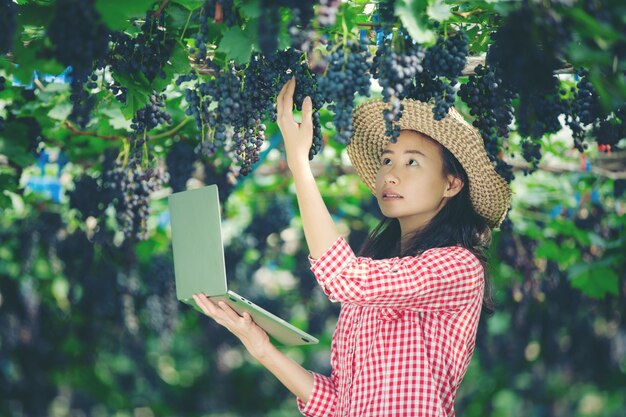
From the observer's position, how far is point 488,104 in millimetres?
3424

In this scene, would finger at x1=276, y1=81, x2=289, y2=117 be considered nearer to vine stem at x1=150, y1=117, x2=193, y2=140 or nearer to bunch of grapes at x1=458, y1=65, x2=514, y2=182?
bunch of grapes at x1=458, y1=65, x2=514, y2=182

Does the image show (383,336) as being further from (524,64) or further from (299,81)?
(524,64)

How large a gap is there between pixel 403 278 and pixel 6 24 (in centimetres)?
148

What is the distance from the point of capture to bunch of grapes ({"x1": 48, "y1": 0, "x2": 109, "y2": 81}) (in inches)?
98.7

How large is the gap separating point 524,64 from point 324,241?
90 centimetres

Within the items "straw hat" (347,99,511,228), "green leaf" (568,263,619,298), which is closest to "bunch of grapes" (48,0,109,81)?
"straw hat" (347,99,511,228)

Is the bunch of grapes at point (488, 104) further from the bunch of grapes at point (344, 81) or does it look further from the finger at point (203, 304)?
the finger at point (203, 304)

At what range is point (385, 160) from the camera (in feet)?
11.7

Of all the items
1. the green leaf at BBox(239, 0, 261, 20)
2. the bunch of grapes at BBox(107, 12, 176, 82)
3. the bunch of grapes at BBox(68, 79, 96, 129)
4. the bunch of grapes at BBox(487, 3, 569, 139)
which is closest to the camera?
the bunch of grapes at BBox(487, 3, 569, 139)

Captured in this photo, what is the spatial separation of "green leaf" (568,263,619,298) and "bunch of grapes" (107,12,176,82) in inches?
148

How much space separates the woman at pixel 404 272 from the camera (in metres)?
3.07

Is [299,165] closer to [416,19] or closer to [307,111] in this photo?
[307,111]

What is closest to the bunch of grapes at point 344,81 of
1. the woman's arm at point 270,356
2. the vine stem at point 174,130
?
the woman's arm at point 270,356

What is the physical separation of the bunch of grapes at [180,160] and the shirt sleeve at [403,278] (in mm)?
2410
